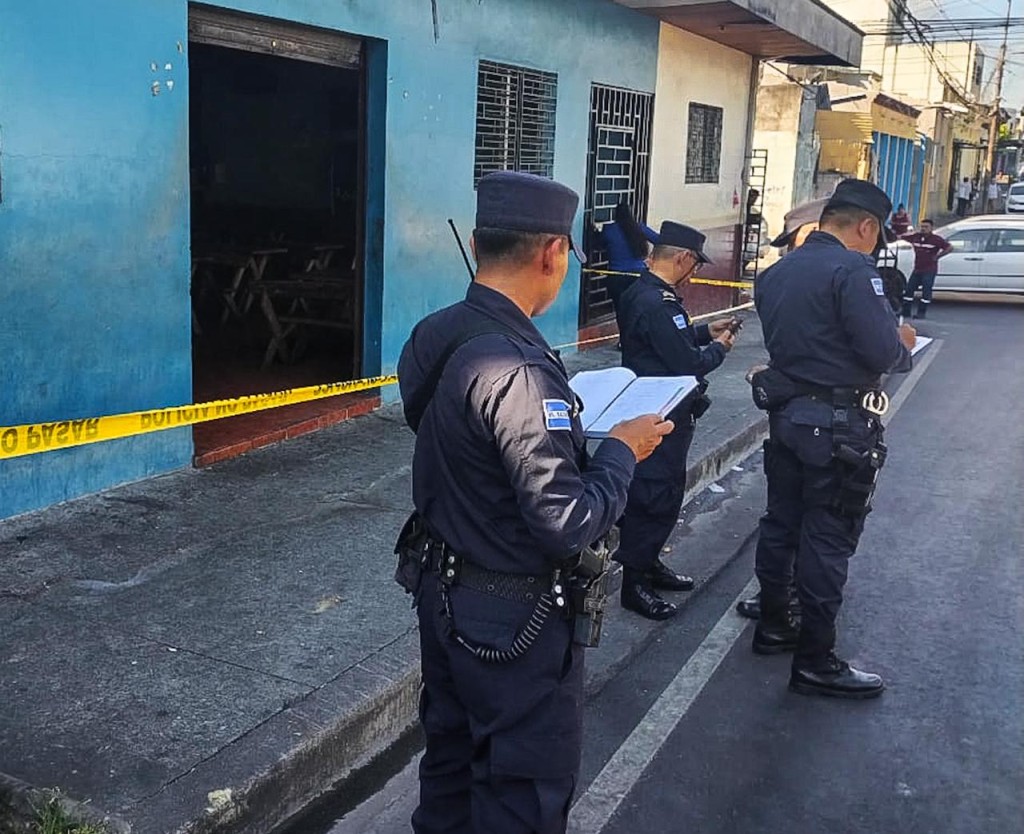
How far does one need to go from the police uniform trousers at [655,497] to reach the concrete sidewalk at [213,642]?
1.10 ft

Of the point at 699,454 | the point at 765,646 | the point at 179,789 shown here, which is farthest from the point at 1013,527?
the point at 179,789

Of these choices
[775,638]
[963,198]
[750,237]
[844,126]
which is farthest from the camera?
[963,198]

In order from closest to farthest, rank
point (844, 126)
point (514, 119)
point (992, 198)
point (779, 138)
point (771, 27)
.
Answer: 1. point (514, 119)
2. point (771, 27)
3. point (779, 138)
4. point (844, 126)
5. point (992, 198)

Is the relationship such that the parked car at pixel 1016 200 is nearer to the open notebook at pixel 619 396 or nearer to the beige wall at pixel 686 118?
the beige wall at pixel 686 118

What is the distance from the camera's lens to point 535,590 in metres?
2.33

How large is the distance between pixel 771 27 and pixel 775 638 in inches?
353

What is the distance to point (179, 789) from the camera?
2.99 metres

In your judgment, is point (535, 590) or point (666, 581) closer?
point (535, 590)

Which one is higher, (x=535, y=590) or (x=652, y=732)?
(x=535, y=590)

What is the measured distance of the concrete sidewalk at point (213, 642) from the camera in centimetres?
312

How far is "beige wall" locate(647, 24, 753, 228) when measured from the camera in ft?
38.4

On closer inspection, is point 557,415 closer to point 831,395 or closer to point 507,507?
point 507,507

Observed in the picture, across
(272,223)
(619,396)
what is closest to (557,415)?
(619,396)

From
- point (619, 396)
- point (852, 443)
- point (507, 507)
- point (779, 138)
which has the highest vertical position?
point (779, 138)
